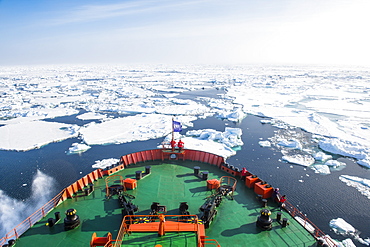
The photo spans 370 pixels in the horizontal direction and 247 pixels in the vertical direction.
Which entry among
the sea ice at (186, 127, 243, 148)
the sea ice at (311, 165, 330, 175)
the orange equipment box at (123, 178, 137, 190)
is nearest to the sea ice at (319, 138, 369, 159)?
the sea ice at (311, 165, 330, 175)

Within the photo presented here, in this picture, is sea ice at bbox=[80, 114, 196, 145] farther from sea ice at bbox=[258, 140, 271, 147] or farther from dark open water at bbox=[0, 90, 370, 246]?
sea ice at bbox=[258, 140, 271, 147]

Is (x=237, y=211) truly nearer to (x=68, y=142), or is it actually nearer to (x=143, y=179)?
(x=143, y=179)

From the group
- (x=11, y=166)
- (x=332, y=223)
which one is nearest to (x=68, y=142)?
(x=11, y=166)

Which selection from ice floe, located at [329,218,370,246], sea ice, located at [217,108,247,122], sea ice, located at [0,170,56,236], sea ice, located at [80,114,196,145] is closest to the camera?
ice floe, located at [329,218,370,246]

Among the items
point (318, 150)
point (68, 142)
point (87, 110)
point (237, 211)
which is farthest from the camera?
point (87, 110)

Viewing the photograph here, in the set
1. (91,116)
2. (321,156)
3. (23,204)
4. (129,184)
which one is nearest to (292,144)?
(321,156)

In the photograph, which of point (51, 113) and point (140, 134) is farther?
point (51, 113)
